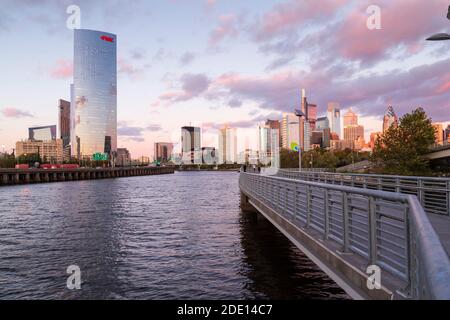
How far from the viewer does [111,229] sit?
878 inches

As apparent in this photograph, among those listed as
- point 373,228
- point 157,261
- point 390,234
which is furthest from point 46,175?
point 373,228

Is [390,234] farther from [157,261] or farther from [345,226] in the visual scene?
[157,261]

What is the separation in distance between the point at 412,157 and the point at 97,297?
159 ft

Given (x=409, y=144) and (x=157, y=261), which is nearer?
(x=157, y=261)

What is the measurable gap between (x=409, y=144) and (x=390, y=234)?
49686 mm

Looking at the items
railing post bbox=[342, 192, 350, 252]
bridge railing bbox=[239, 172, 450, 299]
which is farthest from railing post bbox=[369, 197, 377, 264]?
railing post bbox=[342, 192, 350, 252]

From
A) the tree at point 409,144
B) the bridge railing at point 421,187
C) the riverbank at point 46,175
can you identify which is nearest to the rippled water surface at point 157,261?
the bridge railing at point 421,187

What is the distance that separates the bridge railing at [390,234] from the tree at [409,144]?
40.8m

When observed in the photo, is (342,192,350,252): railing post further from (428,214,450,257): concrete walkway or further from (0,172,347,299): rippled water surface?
(0,172,347,299): rippled water surface

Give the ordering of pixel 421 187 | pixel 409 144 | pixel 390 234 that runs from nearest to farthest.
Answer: pixel 390 234, pixel 421 187, pixel 409 144

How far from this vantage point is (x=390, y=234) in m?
6.82

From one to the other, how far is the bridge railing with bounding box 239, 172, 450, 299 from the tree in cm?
4084
